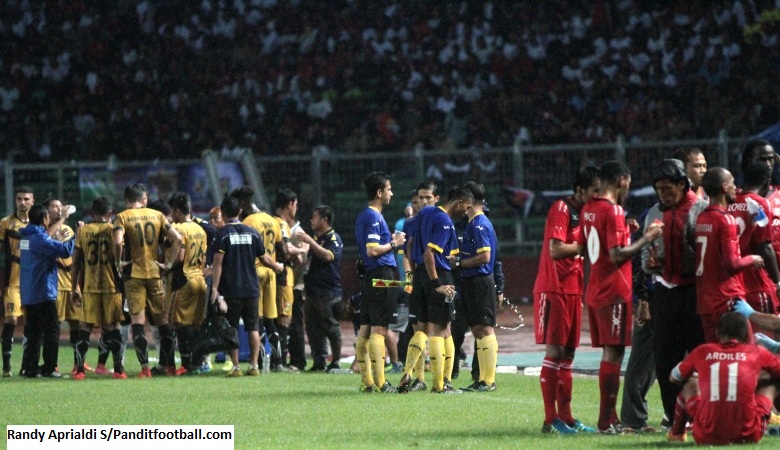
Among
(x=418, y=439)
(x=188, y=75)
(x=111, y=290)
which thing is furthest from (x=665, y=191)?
(x=188, y=75)

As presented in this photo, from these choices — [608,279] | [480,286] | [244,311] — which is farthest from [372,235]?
[608,279]

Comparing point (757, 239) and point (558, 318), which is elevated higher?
point (757, 239)

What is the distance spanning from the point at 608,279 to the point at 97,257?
797 centimetres

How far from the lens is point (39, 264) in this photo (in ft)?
50.8

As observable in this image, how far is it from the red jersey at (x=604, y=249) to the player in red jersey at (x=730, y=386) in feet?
2.69

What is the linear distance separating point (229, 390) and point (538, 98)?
1572 cm

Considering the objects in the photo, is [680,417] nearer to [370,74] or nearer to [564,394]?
[564,394]

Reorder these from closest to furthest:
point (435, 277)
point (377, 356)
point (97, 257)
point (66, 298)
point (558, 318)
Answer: point (558, 318) < point (435, 277) < point (377, 356) < point (97, 257) < point (66, 298)

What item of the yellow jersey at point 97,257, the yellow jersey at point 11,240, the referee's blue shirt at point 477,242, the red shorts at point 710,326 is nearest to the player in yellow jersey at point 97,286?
the yellow jersey at point 97,257

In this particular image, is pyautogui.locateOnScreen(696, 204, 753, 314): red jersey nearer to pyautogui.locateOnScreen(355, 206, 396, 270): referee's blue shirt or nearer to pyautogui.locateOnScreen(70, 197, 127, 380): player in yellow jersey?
pyautogui.locateOnScreen(355, 206, 396, 270): referee's blue shirt

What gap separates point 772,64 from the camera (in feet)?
86.2

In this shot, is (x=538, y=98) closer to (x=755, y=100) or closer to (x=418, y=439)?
(x=755, y=100)

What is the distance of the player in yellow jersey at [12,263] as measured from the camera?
52.3ft
